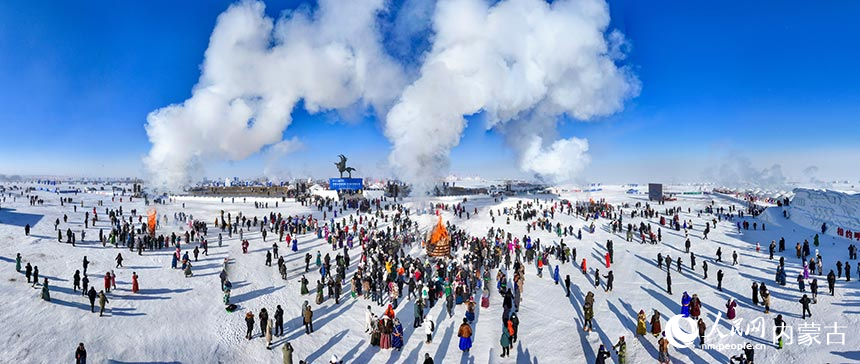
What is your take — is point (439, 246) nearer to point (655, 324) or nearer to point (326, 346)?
point (326, 346)

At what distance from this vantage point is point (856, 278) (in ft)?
55.0

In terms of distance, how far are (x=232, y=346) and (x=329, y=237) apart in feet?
42.8

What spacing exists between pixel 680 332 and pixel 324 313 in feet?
39.8

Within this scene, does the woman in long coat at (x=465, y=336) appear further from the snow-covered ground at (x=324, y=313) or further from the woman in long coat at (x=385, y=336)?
the woman in long coat at (x=385, y=336)

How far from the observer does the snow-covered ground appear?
11.6m

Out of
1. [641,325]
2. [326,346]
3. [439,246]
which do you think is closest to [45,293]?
[326,346]

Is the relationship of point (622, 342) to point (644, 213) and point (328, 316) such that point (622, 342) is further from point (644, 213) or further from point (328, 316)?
point (644, 213)

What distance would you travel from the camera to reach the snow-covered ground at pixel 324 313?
1158cm

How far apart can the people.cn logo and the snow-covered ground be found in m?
0.43

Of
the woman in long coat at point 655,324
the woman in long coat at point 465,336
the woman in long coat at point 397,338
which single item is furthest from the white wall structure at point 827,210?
the woman in long coat at point 397,338

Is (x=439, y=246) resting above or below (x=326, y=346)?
above

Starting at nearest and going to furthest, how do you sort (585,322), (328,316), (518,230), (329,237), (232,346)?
(232,346), (585,322), (328,316), (329,237), (518,230)

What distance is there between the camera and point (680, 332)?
12.6 metres

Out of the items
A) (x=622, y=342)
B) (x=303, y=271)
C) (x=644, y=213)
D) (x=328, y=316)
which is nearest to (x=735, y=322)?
(x=622, y=342)
